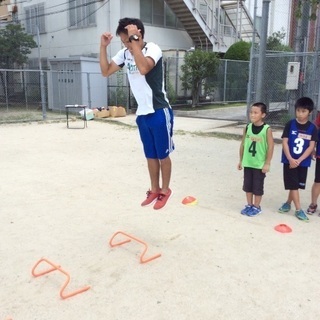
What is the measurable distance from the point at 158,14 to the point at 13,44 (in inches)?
306

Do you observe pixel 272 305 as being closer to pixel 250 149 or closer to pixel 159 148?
Answer: pixel 159 148

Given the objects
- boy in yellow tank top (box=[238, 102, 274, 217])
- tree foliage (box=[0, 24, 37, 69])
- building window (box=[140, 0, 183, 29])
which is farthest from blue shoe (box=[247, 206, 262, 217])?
tree foliage (box=[0, 24, 37, 69])

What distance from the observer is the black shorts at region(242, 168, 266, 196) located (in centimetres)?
460

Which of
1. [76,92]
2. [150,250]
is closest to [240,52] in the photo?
[76,92]

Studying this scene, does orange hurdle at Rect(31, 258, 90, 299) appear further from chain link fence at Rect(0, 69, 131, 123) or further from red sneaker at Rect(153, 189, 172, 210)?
chain link fence at Rect(0, 69, 131, 123)

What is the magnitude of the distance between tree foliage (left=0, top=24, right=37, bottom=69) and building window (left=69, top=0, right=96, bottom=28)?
2.60 meters

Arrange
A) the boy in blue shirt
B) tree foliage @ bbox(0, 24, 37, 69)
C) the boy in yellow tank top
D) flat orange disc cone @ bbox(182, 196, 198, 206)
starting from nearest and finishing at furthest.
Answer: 1. the boy in blue shirt
2. the boy in yellow tank top
3. flat orange disc cone @ bbox(182, 196, 198, 206)
4. tree foliage @ bbox(0, 24, 37, 69)

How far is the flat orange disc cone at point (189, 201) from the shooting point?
16.4ft

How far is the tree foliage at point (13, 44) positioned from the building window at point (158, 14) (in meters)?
6.47

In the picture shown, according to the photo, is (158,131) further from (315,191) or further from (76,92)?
(76,92)

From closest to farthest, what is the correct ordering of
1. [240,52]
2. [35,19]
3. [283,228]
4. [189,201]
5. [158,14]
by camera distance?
[283,228] < [189,201] < [158,14] < [240,52] < [35,19]

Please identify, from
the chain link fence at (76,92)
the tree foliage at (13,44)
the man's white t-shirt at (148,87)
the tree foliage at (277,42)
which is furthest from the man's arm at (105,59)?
the tree foliage at (13,44)

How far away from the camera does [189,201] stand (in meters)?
5.02

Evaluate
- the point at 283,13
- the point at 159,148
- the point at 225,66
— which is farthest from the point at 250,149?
the point at 225,66
